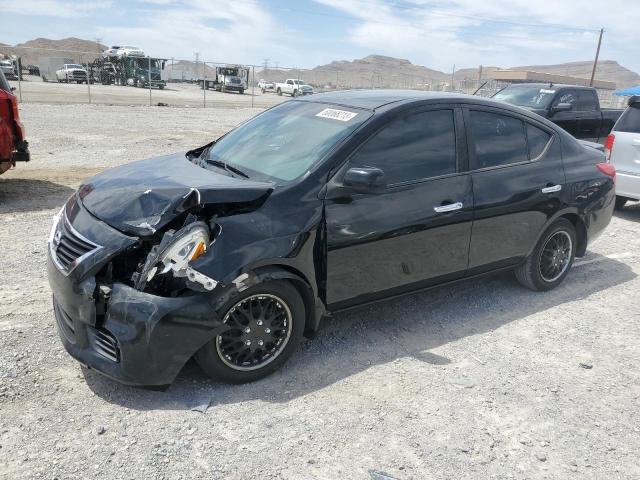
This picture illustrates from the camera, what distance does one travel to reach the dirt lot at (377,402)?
9.13ft

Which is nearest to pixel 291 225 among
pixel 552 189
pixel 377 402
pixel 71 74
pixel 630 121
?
pixel 377 402

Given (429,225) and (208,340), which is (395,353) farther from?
(208,340)

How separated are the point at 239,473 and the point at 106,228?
1565 millimetres

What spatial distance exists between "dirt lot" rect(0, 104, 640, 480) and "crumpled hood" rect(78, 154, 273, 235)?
1.01 metres

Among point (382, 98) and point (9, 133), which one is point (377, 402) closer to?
point (382, 98)

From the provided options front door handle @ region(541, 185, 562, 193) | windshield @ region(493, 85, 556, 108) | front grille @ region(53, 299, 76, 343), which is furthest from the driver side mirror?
front grille @ region(53, 299, 76, 343)

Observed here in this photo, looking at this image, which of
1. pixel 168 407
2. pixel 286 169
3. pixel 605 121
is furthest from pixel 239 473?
pixel 605 121

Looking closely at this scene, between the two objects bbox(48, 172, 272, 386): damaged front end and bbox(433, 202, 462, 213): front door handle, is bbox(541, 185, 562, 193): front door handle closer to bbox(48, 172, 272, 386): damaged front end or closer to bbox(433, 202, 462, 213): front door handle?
bbox(433, 202, 462, 213): front door handle

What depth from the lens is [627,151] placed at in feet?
26.1

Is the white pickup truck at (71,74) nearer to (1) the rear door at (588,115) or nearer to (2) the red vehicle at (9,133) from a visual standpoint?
(2) the red vehicle at (9,133)

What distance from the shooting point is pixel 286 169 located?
3.68 m

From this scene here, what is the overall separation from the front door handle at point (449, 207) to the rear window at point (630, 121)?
542 centimetres

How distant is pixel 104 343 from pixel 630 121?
8.08 m

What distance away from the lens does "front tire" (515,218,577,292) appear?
497cm
